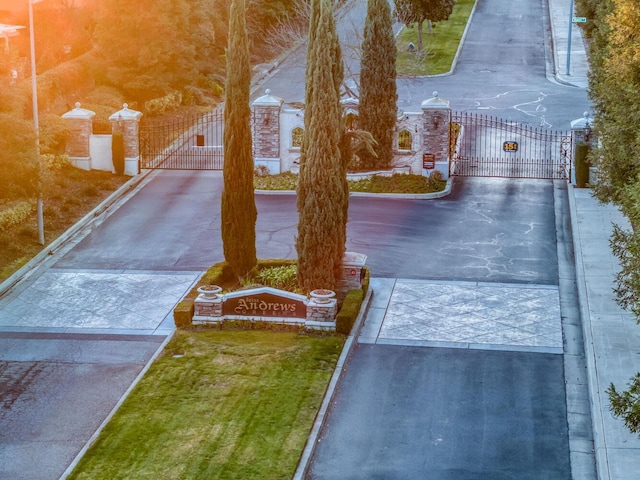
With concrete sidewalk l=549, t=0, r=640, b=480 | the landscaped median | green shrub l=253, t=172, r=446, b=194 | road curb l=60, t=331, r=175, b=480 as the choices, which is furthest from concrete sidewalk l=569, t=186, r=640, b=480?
road curb l=60, t=331, r=175, b=480

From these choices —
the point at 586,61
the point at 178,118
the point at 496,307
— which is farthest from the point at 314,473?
the point at 586,61

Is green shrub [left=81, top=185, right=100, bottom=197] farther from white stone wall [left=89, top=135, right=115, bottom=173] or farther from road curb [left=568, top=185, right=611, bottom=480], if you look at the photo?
road curb [left=568, top=185, right=611, bottom=480]

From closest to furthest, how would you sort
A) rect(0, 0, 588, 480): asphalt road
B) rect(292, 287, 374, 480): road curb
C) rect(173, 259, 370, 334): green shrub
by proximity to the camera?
rect(292, 287, 374, 480): road curb < rect(0, 0, 588, 480): asphalt road < rect(173, 259, 370, 334): green shrub

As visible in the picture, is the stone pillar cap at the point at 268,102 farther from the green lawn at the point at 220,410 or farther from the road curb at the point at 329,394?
the green lawn at the point at 220,410

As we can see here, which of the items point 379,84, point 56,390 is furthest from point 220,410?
point 379,84

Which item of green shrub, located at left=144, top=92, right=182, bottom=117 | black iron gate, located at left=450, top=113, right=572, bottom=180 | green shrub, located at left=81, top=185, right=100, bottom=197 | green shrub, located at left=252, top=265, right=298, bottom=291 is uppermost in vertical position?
green shrub, located at left=144, top=92, right=182, bottom=117

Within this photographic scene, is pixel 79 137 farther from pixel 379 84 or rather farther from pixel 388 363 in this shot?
pixel 388 363
